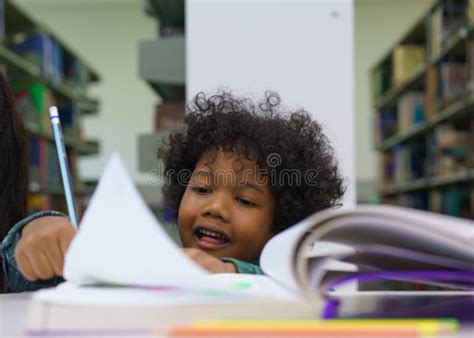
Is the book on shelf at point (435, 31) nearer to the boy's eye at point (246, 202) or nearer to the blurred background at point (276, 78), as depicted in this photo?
the blurred background at point (276, 78)

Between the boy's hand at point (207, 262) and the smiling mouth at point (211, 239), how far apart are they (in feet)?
0.76

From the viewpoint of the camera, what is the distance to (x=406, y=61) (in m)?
4.62

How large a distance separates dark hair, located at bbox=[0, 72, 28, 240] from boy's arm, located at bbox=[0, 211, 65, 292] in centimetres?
12

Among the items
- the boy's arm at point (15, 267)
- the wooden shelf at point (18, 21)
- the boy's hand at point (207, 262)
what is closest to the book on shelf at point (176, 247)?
the boy's hand at point (207, 262)

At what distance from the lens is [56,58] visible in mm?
4203

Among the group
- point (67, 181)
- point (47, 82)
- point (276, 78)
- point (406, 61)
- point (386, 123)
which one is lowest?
point (67, 181)

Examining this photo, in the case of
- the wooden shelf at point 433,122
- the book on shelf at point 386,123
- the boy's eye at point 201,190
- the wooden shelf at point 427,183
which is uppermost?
the book on shelf at point 386,123

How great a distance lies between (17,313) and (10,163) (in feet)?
1.56

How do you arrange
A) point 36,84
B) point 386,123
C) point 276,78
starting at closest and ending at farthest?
point 276,78 → point 36,84 → point 386,123

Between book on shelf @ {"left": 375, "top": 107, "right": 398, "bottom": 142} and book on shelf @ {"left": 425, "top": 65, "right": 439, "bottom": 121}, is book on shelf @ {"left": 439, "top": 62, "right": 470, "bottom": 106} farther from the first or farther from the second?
book on shelf @ {"left": 375, "top": 107, "right": 398, "bottom": 142}

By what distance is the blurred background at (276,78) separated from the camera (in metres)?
1.63

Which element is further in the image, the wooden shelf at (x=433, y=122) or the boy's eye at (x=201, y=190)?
the wooden shelf at (x=433, y=122)

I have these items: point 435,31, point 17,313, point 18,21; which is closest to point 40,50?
point 18,21

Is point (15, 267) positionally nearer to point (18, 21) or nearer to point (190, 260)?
point (190, 260)
